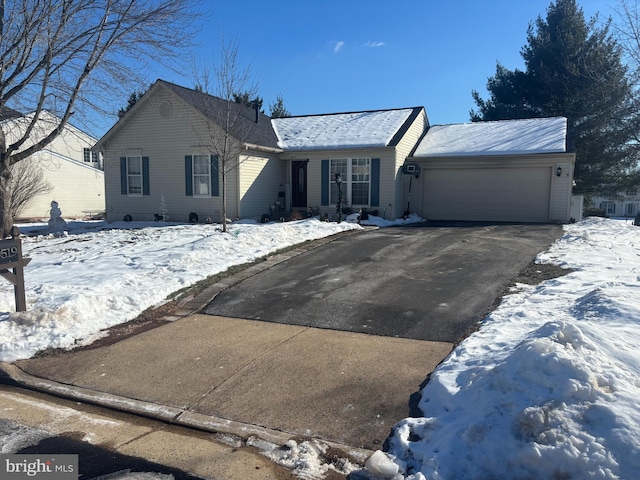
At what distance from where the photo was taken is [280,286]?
26.7ft

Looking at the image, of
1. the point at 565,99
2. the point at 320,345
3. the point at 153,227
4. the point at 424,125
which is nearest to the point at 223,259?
the point at 320,345

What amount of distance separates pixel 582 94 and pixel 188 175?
2271 centimetres

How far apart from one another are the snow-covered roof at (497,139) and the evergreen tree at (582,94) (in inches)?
282

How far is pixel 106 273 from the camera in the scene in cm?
843

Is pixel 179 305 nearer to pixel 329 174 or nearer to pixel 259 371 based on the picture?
pixel 259 371

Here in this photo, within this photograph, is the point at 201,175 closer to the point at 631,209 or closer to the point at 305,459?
the point at 305,459

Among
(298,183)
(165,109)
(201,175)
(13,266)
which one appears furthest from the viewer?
(298,183)

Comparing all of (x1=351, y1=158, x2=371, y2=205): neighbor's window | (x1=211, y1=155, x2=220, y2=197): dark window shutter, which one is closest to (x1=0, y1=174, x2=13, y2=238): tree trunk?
(x1=211, y1=155, x2=220, y2=197): dark window shutter

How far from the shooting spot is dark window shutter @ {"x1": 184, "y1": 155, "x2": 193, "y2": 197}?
1752cm

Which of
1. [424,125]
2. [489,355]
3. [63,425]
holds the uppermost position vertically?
[424,125]

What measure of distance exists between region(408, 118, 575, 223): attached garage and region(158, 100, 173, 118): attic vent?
32.0 ft

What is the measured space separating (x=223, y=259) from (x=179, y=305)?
2448 mm

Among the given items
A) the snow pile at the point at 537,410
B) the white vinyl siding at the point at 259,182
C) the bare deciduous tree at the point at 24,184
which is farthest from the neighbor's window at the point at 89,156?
the snow pile at the point at 537,410

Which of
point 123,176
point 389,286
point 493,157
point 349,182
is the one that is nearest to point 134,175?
point 123,176
